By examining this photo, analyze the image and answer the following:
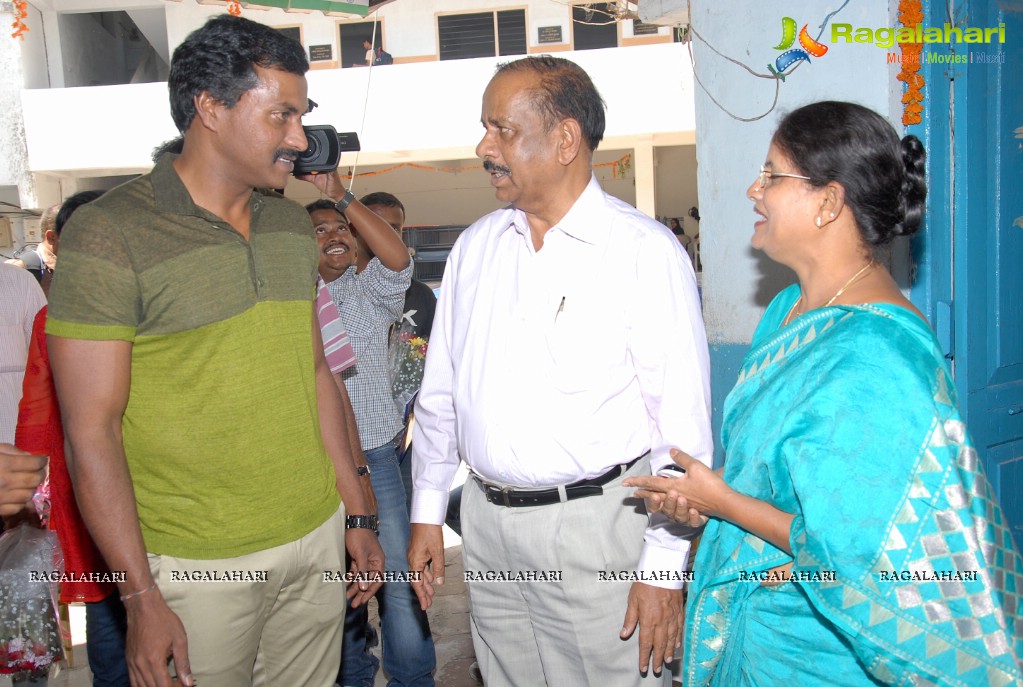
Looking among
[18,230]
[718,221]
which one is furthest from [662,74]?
[18,230]

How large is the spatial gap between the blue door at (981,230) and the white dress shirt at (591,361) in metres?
1.39

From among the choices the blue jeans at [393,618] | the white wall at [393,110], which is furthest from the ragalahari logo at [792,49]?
the white wall at [393,110]

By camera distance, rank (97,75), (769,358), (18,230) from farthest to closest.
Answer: (97,75), (18,230), (769,358)

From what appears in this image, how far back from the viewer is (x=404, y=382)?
12.0ft

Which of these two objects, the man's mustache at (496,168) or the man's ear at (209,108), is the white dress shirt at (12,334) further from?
the man's mustache at (496,168)

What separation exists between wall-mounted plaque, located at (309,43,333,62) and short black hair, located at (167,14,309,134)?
1515cm

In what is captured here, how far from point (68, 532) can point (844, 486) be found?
9.11 feet

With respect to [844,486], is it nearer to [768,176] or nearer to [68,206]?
[768,176]

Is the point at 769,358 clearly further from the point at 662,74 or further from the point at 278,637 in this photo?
the point at 662,74

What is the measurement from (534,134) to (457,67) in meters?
12.4

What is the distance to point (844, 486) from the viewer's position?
1.63 meters

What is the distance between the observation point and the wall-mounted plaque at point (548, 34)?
15.7 metres

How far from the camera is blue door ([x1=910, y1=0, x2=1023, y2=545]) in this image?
2.98 meters

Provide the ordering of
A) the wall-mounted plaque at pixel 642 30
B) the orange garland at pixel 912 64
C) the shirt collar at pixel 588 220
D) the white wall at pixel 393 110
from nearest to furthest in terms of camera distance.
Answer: the shirt collar at pixel 588 220
the orange garland at pixel 912 64
the white wall at pixel 393 110
the wall-mounted plaque at pixel 642 30
